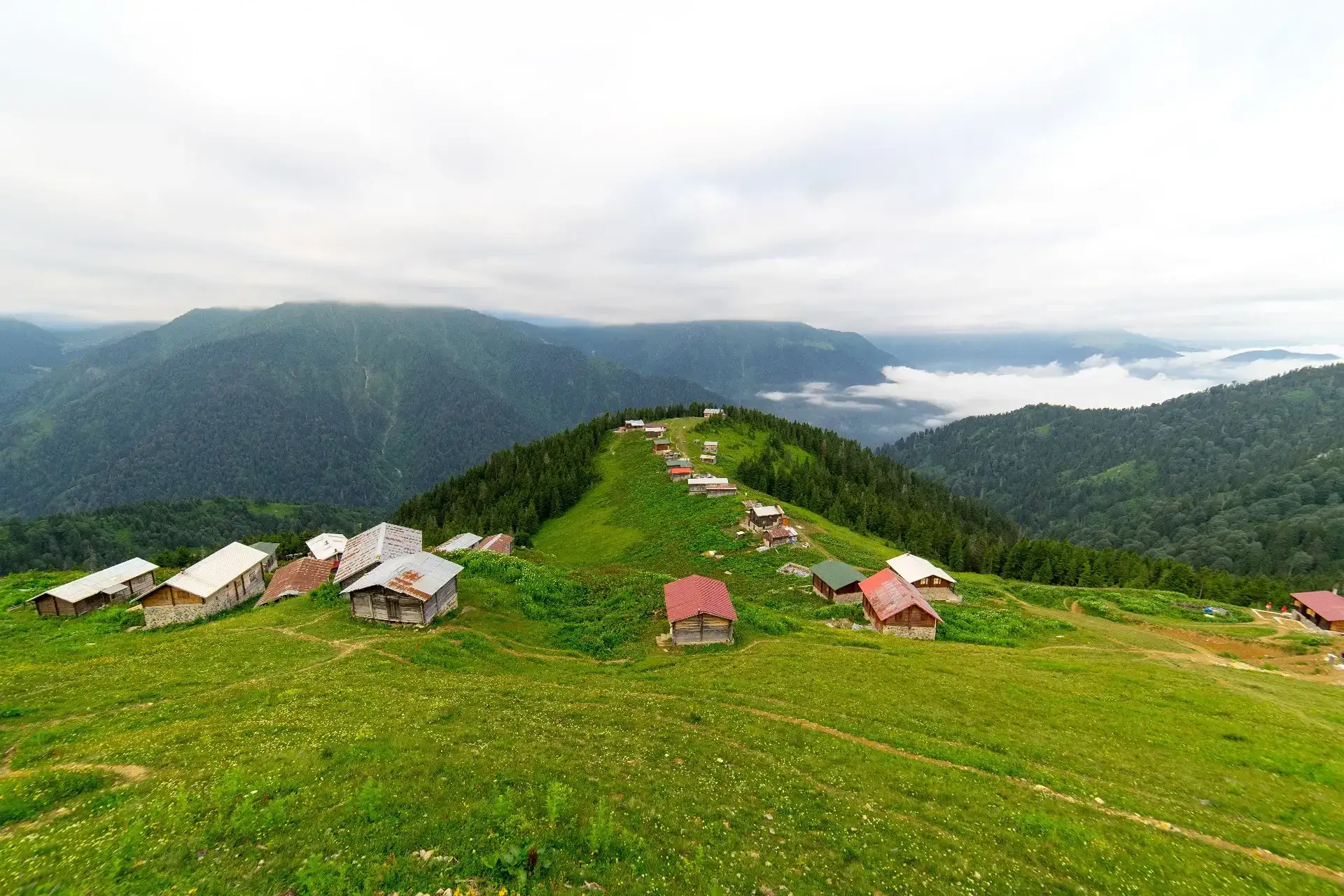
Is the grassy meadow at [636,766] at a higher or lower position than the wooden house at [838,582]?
higher

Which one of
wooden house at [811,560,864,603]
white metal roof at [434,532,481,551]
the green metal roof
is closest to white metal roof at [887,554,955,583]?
the green metal roof

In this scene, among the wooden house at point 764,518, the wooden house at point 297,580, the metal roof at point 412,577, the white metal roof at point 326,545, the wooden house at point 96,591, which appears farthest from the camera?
the white metal roof at point 326,545

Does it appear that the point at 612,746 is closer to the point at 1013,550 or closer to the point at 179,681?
the point at 179,681

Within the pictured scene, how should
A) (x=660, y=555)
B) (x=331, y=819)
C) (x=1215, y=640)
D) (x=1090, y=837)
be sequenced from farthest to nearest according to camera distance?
(x=660, y=555) → (x=1215, y=640) → (x=1090, y=837) → (x=331, y=819)

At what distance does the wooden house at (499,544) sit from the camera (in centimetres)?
7961

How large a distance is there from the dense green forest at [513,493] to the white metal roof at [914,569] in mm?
66278

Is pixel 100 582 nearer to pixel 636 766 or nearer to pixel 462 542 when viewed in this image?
pixel 462 542

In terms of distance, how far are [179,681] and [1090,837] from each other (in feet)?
136

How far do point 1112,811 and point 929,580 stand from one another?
4805cm

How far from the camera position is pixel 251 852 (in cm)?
1264

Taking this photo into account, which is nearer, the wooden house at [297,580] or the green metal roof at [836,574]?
the wooden house at [297,580]

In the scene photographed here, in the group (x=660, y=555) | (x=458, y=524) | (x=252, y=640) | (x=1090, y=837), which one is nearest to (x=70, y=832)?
(x=252, y=640)

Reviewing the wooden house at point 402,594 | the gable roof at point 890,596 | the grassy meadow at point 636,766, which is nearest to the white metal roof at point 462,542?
the grassy meadow at point 636,766

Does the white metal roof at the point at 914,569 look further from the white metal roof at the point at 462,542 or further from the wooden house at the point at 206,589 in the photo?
the wooden house at the point at 206,589
